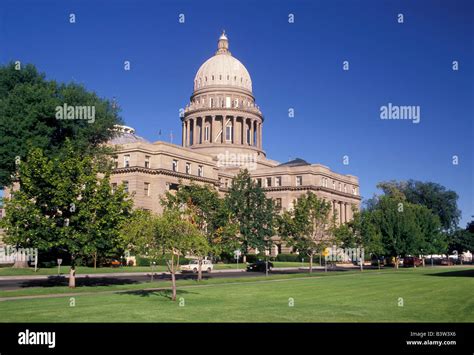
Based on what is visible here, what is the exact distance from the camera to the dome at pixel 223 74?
127m

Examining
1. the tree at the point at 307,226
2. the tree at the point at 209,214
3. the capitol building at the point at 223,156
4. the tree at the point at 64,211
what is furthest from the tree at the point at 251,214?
the tree at the point at 64,211

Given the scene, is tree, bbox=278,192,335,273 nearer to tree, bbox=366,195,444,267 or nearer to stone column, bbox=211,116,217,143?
tree, bbox=366,195,444,267

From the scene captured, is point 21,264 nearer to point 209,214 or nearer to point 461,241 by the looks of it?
→ point 209,214

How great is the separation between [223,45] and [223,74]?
45.7 feet

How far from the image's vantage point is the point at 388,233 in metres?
77.2

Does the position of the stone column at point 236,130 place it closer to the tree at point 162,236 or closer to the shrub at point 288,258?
the shrub at point 288,258

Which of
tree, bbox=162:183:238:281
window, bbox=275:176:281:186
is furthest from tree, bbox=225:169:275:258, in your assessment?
window, bbox=275:176:281:186

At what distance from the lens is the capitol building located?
81.2m

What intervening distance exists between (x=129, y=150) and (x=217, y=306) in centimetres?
6086

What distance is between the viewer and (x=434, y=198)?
429 ft

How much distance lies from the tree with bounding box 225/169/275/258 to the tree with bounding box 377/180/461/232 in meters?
60.9
